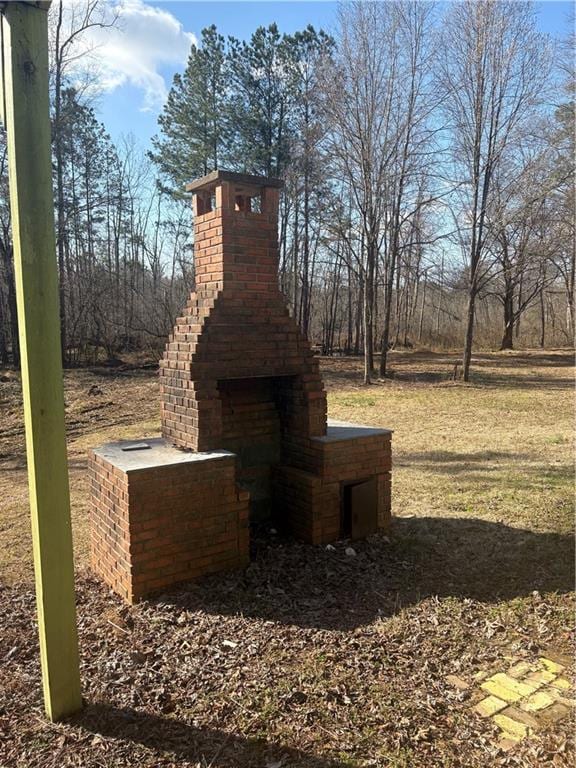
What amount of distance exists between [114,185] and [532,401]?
60.1ft

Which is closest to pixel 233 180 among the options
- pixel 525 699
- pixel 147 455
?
pixel 147 455

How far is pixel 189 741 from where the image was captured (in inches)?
90.5

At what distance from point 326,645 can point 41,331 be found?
2229 mm

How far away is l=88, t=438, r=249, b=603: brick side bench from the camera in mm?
3516

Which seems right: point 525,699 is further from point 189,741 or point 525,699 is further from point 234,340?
point 234,340

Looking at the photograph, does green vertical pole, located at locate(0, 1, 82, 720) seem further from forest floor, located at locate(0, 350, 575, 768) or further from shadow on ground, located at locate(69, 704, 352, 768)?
forest floor, located at locate(0, 350, 575, 768)

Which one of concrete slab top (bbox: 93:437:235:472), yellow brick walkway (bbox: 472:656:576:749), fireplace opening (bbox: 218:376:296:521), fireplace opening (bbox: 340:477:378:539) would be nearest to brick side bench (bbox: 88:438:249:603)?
concrete slab top (bbox: 93:437:235:472)

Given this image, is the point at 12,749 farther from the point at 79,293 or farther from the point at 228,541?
the point at 79,293

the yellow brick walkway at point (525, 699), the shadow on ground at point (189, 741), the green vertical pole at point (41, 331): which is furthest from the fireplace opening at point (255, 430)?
the yellow brick walkway at point (525, 699)

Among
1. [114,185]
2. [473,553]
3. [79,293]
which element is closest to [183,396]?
[473,553]

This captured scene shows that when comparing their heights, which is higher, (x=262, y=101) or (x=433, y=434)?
(x=262, y=101)

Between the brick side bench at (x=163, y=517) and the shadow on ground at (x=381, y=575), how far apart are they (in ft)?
0.52

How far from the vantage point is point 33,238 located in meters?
2.23

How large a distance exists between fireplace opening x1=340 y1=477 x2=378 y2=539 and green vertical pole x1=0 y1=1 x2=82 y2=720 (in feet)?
8.36
